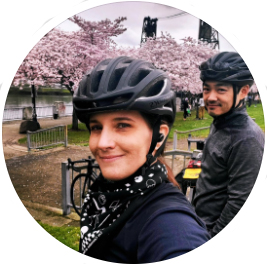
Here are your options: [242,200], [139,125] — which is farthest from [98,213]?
[242,200]

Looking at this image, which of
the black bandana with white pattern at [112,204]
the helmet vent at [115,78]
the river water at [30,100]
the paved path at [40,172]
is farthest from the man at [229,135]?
the river water at [30,100]

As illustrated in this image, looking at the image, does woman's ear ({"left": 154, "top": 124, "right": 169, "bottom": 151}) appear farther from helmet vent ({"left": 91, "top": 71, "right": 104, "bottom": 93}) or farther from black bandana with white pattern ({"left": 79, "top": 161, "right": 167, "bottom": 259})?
helmet vent ({"left": 91, "top": 71, "right": 104, "bottom": 93})

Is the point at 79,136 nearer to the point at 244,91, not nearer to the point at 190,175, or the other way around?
the point at 190,175

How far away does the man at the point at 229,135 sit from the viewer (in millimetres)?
1700

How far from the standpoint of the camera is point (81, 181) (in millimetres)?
1865

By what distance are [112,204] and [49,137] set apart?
60 centimetres

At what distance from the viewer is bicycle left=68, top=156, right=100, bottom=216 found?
5.90 ft

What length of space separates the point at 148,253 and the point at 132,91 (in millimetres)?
859

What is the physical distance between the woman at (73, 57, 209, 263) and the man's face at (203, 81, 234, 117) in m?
0.23

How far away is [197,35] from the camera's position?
1.76 m

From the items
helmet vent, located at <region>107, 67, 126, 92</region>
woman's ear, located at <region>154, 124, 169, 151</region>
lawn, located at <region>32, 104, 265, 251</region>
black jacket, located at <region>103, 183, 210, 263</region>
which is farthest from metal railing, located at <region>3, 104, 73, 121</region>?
black jacket, located at <region>103, 183, 210, 263</region>

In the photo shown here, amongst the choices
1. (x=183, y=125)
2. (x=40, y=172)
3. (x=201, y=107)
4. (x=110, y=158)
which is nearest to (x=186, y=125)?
(x=183, y=125)

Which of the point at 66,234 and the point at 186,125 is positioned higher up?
the point at 186,125

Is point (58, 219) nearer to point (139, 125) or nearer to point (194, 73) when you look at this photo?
point (139, 125)
